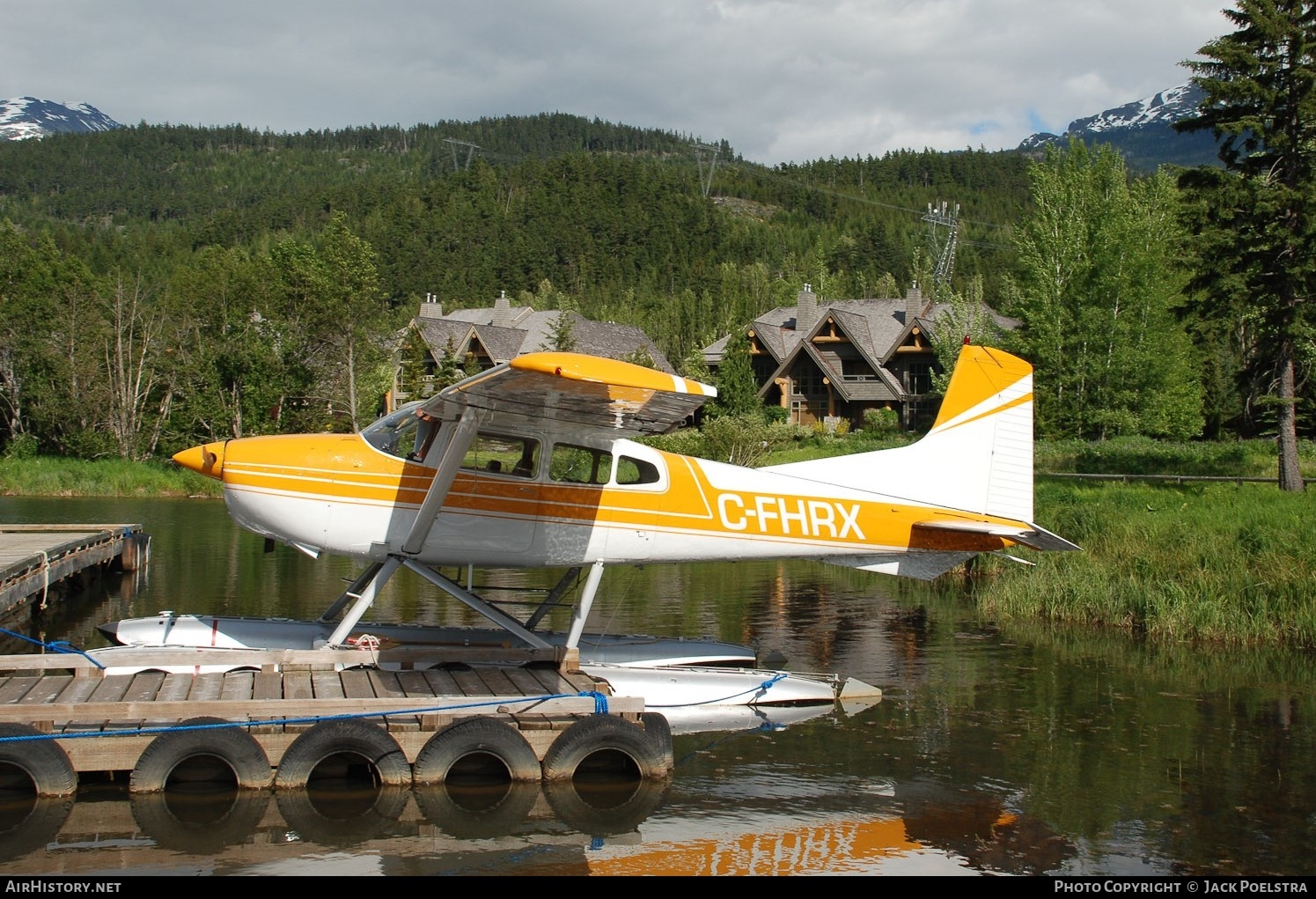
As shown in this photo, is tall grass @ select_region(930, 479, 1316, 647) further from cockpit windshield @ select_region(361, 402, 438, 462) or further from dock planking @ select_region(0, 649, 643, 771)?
cockpit windshield @ select_region(361, 402, 438, 462)

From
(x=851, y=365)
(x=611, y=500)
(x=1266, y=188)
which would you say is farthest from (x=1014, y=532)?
(x=851, y=365)

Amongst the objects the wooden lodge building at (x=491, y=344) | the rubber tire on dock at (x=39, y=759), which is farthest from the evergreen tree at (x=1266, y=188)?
the wooden lodge building at (x=491, y=344)

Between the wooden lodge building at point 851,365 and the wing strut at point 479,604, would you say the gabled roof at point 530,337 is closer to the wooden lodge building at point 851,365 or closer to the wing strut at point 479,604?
→ the wooden lodge building at point 851,365

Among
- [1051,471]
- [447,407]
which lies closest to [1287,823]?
[447,407]

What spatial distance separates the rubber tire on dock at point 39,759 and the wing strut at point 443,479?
294 centimetres

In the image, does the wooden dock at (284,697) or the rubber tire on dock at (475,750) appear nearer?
the wooden dock at (284,697)

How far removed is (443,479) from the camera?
28.6ft

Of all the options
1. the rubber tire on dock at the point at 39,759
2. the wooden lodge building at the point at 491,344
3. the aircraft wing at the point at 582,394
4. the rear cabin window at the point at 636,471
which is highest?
the wooden lodge building at the point at 491,344

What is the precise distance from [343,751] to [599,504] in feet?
10.1

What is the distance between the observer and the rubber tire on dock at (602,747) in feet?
24.8

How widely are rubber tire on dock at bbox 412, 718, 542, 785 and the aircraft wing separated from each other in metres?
2.30

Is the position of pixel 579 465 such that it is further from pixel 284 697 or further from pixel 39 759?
pixel 39 759
